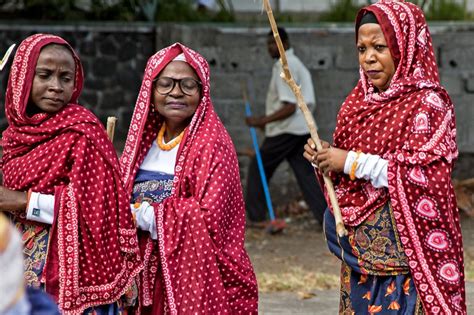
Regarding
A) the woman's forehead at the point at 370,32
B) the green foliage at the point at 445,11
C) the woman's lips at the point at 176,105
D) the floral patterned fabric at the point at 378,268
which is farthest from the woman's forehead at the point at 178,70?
the green foliage at the point at 445,11

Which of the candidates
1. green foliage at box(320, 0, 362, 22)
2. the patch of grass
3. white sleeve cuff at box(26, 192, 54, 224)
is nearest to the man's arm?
green foliage at box(320, 0, 362, 22)

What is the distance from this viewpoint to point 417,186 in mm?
4844

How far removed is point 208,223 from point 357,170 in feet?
2.16

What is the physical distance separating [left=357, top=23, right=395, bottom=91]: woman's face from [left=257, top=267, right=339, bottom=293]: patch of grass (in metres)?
3.28

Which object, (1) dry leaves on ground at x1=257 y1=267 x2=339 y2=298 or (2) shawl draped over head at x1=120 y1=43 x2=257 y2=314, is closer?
(2) shawl draped over head at x1=120 y1=43 x2=257 y2=314

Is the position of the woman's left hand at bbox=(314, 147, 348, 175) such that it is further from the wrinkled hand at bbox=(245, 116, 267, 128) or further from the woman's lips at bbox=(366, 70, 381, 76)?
the wrinkled hand at bbox=(245, 116, 267, 128)

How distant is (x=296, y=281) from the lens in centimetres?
823

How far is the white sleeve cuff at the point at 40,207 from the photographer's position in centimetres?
481

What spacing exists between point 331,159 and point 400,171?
0.95 feet

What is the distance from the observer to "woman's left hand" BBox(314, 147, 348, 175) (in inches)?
193

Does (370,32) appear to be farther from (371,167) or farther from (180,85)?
(180,85)

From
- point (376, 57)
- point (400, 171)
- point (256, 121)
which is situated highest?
point (376, 57)

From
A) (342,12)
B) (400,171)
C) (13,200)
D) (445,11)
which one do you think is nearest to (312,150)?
(400,171)

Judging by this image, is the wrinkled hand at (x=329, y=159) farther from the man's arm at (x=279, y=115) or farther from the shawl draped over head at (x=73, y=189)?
the man's arm at (x=279, y=115)
